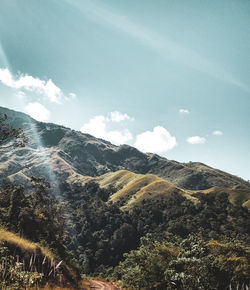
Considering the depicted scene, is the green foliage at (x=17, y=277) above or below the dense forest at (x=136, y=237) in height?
above

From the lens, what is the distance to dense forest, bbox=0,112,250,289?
20125 millimetres

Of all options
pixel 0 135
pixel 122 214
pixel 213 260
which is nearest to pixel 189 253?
pixel 213 260

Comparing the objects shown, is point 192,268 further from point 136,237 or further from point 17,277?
point 136,237

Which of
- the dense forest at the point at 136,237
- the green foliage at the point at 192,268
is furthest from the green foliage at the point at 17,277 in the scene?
the green foliage at the point at 192,268

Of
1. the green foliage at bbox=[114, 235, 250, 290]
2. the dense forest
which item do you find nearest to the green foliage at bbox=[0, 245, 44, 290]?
the dense forest

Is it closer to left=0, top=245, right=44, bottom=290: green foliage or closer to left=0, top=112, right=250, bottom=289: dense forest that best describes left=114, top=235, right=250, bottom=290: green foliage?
left=0, top=112, right=250, bottom=289: dense forest

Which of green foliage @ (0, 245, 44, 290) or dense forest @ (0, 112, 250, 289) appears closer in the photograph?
green foliage @ (0, 245, 44, 290)

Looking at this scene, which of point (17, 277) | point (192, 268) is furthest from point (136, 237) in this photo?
point (17, 277)

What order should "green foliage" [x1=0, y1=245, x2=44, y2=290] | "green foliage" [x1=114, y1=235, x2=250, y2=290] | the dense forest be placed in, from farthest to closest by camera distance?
the dense forest
"green foliage" [x1=114, y1=235, x2=250, y2=290]
"green foliage" [x1=0, y1=245, x2=44, y2=290]

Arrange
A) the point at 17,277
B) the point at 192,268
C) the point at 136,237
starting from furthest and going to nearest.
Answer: the point at 136,237 < the point at 192,268 < the point at 17,277

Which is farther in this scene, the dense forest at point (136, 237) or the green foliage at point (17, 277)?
the dense forest at point (136, 237)

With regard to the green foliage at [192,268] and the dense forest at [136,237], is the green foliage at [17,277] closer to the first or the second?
the dense forest at [136,237]

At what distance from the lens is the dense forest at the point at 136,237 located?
66.0ft

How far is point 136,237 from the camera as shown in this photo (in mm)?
144750
